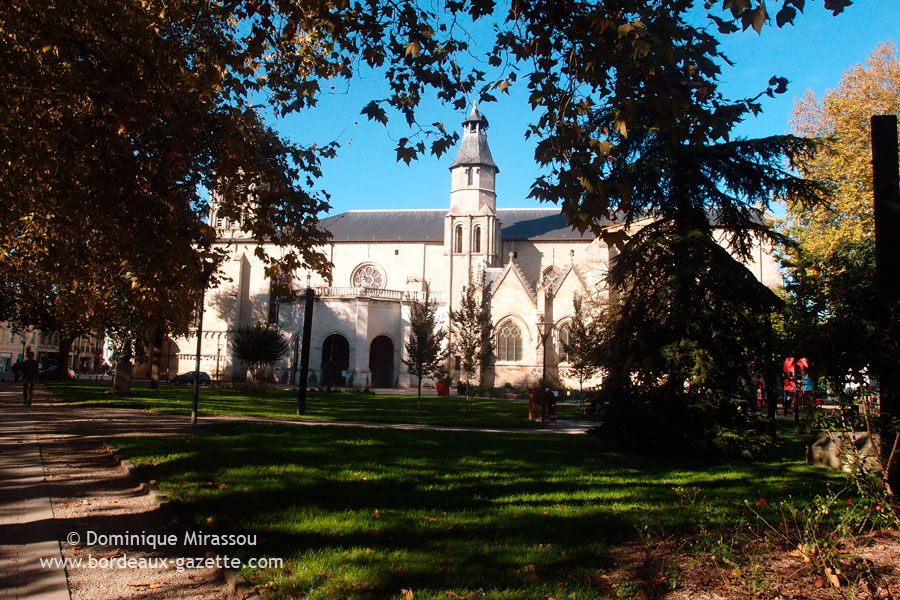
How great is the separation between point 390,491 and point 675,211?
27.4ft

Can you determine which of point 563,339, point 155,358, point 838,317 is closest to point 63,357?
point 155,358

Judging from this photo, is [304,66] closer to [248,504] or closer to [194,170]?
[194,170]

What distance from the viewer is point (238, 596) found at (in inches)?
160

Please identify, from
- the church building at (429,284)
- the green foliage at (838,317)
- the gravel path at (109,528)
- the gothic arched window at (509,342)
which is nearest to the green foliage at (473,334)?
the gothic arched window at (509,342)

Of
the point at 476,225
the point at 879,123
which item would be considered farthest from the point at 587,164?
the point at 476,225

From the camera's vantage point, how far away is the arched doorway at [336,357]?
42.1 metres

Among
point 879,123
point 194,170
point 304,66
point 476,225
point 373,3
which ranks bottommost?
point 879,123

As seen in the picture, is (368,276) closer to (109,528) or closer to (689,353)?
(689,353)

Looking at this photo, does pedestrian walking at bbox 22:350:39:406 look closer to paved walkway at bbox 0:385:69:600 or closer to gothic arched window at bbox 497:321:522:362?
paved walkway at bbox 0:385:69:600

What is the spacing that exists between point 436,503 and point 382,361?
37.5 metres

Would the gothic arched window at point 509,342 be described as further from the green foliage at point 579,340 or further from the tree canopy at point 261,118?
the tree canopy at point 261,118

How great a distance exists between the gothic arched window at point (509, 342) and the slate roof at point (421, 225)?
10.2 m

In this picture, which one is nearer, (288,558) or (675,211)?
(288,558)

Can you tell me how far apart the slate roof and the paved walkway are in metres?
39.8
